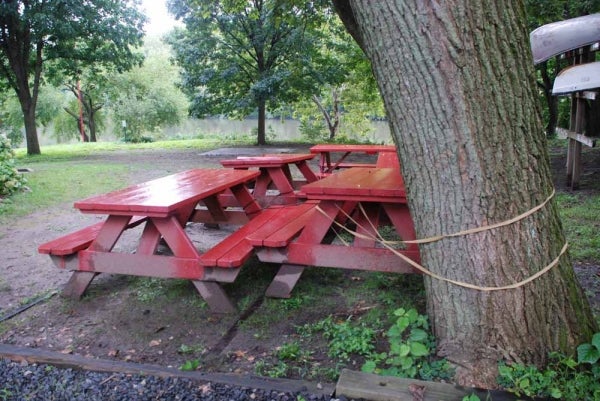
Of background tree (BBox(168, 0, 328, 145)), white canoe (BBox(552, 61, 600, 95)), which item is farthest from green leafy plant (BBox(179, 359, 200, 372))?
background tree (BBox(168, 0, 328, 145))

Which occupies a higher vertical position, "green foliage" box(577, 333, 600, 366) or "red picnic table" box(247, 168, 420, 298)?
"red picnic table" box(247, 168, 420, 298)

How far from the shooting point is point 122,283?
4035mm

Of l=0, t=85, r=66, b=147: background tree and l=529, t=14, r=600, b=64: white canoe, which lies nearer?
l=529, t=14, r=600, b=64: white canoe

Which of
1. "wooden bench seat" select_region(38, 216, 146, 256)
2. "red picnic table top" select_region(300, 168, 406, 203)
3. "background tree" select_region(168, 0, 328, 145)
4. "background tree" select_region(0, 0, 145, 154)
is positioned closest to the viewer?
"red picnic table top" select_region(300, 168, 406, 203)

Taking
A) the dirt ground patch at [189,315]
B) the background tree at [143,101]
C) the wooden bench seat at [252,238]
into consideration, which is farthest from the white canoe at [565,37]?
the background tree at [143,101]

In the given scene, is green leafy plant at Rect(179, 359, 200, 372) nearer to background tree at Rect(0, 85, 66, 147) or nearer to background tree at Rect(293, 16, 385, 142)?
background tree at Rect(293, 16, 385, 142)

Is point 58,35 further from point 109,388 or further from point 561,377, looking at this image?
point 561,377

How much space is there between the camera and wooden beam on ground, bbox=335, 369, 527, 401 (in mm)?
2094

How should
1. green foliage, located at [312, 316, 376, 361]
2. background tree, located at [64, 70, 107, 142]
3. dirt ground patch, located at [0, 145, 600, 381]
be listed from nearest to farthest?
green foliage, located at [312, 316, 376, 361]
dirt ground patch, located at [0, 145, 600, 381]
background tree, located at [64, 70, 107, 142]

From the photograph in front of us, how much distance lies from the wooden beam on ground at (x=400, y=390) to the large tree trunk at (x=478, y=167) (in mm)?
186

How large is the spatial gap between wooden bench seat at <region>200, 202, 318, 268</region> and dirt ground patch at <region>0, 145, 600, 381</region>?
0.39 meters

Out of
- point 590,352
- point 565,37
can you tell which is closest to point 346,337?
point 590,352

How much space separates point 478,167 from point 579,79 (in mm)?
4342

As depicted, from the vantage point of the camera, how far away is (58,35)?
15.1 meters
